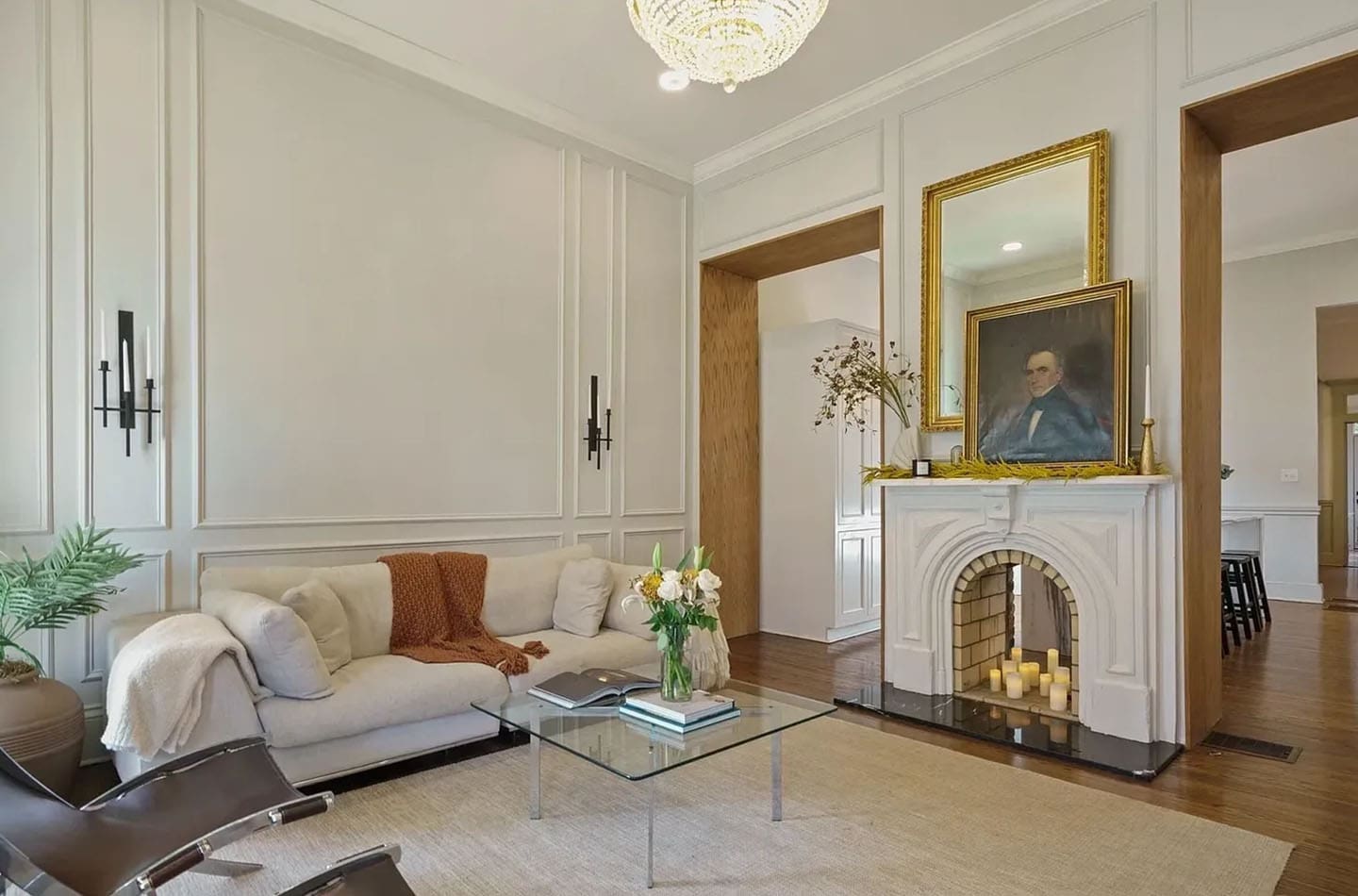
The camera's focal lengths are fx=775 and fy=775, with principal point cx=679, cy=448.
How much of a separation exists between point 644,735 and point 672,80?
3562 millimetres

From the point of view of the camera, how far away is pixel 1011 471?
149 inches

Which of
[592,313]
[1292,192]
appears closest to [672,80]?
[592,313]

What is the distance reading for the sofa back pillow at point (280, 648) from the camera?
272 cm

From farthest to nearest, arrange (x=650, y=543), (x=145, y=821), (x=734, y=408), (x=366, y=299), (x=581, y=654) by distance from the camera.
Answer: (x=734, y=408)
(x=650, y=543)
(x=366, y=299)
(x=581, y=654)
(x=145, y=821)

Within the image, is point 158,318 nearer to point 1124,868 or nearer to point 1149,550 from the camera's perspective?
point 1124,868

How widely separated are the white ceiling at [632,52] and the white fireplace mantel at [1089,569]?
2.35 metres

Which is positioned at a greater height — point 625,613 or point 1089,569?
point 1089,569

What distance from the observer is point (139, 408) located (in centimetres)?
333

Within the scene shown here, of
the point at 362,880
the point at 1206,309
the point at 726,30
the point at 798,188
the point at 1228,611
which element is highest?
the point at 798,188

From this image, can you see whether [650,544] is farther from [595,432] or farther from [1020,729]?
[1020,729]

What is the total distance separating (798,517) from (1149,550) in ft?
8.94

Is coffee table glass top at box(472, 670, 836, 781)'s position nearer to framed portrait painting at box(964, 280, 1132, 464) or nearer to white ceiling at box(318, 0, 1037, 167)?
framed portrait painting at box(964, 280, 1132, 464)

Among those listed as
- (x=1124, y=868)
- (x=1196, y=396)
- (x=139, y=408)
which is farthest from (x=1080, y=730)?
(x=139, y=408)

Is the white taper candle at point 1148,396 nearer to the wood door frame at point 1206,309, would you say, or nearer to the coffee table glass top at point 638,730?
the wood door frame at point 1206,309
